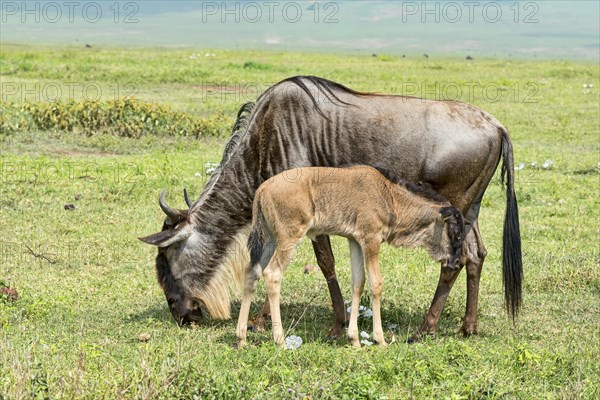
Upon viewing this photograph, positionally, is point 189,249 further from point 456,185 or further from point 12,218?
point 12,218

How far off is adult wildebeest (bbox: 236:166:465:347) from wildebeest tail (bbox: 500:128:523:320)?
69 centimetres

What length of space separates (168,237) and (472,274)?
256 cm

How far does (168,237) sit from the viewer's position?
291 inches

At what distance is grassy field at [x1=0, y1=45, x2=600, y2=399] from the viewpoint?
5555 mm

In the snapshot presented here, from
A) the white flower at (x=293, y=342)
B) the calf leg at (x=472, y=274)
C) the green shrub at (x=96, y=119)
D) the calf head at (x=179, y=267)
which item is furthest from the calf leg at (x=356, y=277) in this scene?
the green shrub at (x=96, y=119)

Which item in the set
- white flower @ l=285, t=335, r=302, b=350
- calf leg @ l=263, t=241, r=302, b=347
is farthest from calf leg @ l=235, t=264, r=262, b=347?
white flower @ l=285, t=335, r=302, b=350

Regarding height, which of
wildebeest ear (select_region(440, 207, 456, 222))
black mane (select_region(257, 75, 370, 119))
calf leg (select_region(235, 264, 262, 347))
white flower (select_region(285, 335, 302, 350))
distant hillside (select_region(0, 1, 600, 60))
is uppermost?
distant hillside (select_region(0, 1, 600, 60))

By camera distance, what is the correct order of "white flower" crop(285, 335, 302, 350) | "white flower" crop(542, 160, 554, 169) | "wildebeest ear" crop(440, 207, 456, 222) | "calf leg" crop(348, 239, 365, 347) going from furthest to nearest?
"white flower" crop(542, 160, 554, 169) → "wildebeest ear" crop(440, 207, 456, 222) → "calf leg" crop(348, 239, 365, 347) → "white flower" crop(285, 335, 302, 350)

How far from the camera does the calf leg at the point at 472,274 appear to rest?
24.9 feet

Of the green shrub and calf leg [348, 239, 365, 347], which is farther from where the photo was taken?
the green shrub

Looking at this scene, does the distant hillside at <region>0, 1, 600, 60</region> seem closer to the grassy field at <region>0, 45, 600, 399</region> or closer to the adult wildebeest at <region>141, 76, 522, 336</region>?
the grassy field at <region>0, 45, 600, 399</region>

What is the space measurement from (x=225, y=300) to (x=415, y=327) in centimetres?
162

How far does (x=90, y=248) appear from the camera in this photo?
9836 millimetres

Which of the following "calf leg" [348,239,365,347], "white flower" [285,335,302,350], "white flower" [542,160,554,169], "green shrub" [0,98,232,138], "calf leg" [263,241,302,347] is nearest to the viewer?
"white flower" [285,335,302,350]
